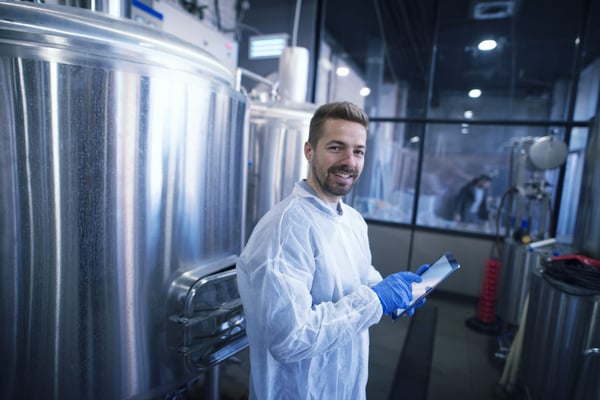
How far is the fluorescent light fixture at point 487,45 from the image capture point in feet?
10.6

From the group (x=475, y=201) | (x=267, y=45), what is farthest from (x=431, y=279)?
(x=267, y=45)

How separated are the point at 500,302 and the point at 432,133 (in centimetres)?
189

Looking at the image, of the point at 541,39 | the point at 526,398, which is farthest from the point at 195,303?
the point at 541,39

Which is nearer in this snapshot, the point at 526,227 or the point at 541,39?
the point at 526,227

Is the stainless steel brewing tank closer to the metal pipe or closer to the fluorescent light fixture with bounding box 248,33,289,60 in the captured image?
the metal pipe

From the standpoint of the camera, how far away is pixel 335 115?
0.89m

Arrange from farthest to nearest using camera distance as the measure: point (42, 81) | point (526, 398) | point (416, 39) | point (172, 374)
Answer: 1. point (416, 39)
2. point (526, 398)
3. point (172, 374)
4. point (42, 81)

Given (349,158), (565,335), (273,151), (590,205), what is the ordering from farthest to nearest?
(273,151)
(590,205)
(565,335)
(349,158)

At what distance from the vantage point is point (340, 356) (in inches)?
36.5

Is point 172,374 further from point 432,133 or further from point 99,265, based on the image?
point 432,133

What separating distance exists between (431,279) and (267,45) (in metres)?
3.08

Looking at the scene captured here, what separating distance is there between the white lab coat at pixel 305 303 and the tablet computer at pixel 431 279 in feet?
0.43

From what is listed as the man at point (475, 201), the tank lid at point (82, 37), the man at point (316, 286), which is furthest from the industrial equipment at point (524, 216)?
the tank lid at point (82, 37)

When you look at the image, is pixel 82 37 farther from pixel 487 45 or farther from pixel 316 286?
pixel 487 45
